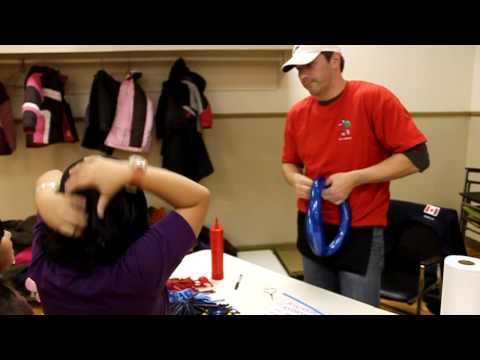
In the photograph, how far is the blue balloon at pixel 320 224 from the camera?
4.61ft

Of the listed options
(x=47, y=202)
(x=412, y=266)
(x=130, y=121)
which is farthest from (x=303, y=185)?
(x=130, y=121)

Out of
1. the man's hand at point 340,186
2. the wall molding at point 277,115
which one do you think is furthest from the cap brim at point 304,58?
the wall molding at point 277,115

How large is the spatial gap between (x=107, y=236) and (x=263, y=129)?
2.65 meters

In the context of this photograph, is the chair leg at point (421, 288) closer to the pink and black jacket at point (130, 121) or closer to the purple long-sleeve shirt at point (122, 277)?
the purple long-sleeve shirt at point (122, 277)

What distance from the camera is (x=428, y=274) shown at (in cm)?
217

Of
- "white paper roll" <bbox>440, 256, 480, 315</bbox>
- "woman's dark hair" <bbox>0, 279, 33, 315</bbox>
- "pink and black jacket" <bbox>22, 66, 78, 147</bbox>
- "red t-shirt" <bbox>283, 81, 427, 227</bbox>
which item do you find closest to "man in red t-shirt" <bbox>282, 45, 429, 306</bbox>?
"red t-shirt" <bbox>283, 81, 427, 227</bbox>

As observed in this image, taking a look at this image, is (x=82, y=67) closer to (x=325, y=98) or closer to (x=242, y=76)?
(x=242, y=76)

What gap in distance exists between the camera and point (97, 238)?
691mm

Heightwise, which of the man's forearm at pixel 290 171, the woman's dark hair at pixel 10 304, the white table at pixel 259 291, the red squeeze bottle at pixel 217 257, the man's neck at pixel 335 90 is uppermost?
the man's neck at pixel 335 90

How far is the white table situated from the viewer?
117 cm

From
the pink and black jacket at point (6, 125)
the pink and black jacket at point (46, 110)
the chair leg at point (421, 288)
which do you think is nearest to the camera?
the chair leg at point (421, 288)

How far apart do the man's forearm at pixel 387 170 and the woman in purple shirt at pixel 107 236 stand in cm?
75
